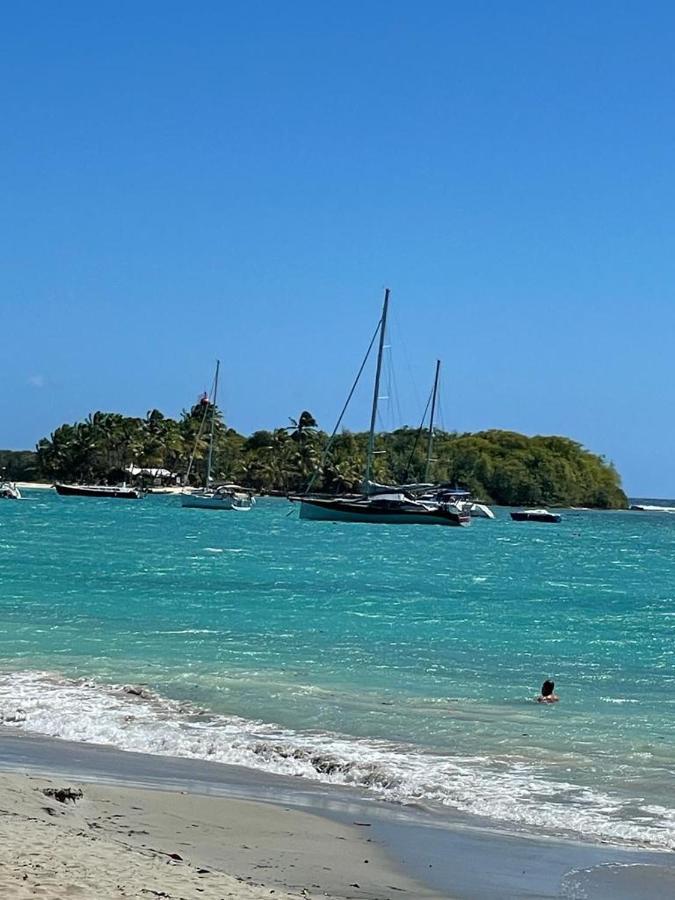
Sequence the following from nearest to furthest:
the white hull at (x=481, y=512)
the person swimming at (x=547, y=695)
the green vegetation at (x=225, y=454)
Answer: the person swimming at (x=547, y=695) → the white hull at (x=481, y=512) → the green vegetation at (x=225, y=454)

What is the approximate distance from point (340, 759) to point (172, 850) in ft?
15.3

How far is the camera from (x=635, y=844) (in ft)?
35.9

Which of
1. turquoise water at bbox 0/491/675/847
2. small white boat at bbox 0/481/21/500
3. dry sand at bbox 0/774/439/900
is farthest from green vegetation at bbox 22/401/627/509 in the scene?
dry sand at bbox 0/774/439/900

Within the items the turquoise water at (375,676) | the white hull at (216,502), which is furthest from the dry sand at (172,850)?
the white hull at (216,502)

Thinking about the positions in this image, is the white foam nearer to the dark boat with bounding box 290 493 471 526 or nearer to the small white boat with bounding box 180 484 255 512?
the dark boat with bounding box 290 493 471 526

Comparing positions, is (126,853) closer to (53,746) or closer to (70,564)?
(53,746)

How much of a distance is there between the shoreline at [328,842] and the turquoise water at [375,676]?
0.67 m

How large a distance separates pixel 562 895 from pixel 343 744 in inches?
241

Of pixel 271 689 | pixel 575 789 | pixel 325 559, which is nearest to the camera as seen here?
pixel 575 789

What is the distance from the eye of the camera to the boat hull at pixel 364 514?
9081cm

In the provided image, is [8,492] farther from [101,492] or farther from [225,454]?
[225,454]

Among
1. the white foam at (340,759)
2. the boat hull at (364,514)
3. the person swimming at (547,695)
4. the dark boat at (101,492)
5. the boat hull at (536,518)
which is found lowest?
the white foam at (340,759)

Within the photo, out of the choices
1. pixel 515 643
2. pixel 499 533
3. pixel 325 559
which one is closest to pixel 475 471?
pixel 499 533

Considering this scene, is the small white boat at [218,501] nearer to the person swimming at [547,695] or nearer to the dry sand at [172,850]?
the person swimming at [547,695]
